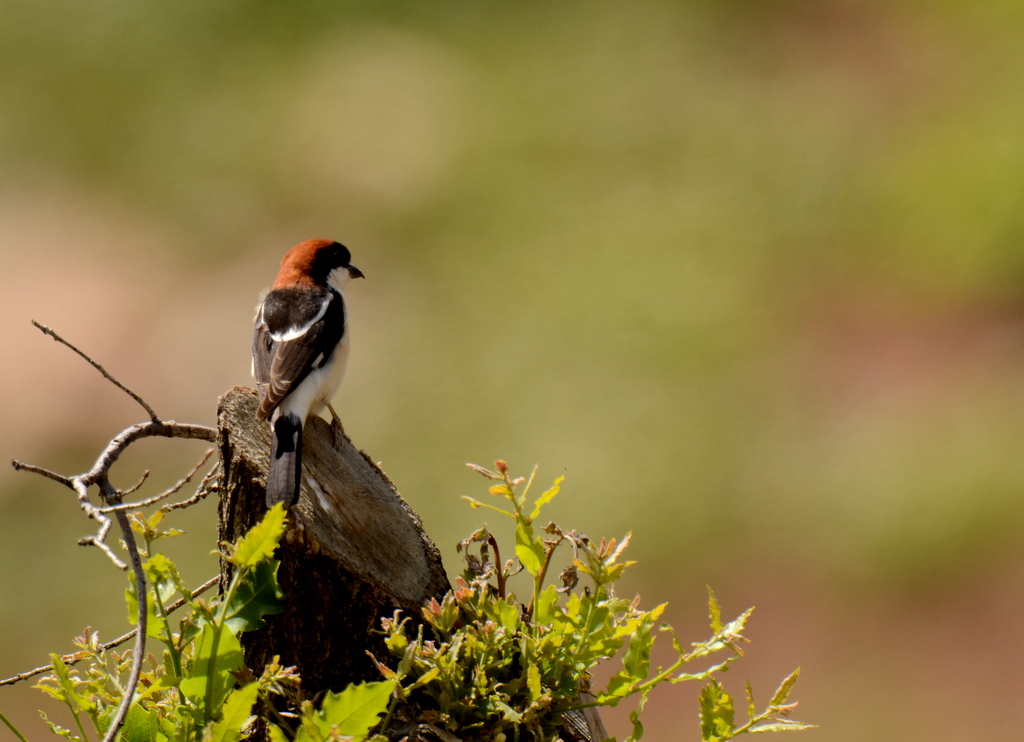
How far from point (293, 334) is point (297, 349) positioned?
175mm

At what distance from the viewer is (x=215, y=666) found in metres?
1.96

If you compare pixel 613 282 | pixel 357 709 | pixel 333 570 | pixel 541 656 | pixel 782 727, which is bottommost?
pixel 782 727

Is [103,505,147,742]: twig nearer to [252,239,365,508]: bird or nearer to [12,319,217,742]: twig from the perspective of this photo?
[12,319,217,742]: twig

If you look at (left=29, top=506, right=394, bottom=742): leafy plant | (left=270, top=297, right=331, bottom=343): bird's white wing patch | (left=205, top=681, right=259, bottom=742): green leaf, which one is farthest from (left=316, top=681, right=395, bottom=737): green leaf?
(left=270, top=297, right=331, bottom=343): bird's white wing patch

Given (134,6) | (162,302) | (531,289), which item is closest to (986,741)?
(531,289)

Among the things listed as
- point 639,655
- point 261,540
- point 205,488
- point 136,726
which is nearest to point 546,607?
point 639,655

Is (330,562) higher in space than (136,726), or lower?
higher

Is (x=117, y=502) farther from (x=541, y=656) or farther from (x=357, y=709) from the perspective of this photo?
(x=541, y=656)

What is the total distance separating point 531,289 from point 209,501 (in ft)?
12.1

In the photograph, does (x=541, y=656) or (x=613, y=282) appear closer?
(x=541, y=656)

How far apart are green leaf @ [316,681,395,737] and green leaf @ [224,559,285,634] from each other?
0.25 metres

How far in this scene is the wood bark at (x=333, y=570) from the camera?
7.59 ft

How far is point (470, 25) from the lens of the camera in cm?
1373

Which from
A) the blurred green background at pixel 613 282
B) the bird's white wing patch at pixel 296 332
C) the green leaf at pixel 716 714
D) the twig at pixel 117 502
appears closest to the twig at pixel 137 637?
the twig at pixel 117 502
